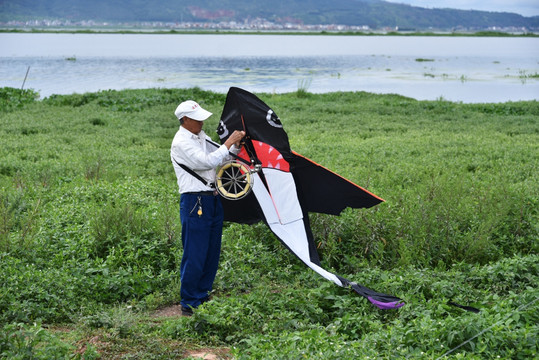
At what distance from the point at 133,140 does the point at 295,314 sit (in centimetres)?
1104

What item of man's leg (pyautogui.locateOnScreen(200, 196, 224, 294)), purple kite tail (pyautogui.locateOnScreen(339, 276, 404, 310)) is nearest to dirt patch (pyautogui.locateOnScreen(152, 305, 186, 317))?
man's leg (pyautogui.locateOnScreen(200, 196, 224, 294))

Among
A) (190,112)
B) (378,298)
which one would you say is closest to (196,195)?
(190,112)

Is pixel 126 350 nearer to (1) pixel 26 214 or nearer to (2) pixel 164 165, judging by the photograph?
(1) pixel 26 214

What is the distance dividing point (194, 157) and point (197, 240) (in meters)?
0.85

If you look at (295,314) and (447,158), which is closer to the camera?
(295,314)

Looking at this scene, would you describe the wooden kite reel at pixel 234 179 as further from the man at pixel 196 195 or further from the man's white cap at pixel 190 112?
the man's white cap at pixel 190 112

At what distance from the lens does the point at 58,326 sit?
575cm

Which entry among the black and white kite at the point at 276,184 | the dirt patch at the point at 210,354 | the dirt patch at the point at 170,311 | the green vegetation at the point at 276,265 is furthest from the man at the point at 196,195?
the dirt patch at the point at 210,354

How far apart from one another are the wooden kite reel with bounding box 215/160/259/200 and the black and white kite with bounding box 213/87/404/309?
0.03ft

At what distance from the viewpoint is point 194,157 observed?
5.80m

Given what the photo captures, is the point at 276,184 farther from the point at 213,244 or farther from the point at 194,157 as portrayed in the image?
the point at 194,157

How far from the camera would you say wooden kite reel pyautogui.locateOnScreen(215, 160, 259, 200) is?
611 centimetres

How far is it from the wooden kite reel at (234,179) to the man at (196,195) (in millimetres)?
89

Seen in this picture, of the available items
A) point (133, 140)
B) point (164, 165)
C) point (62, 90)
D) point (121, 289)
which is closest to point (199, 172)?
point (121, 289)
